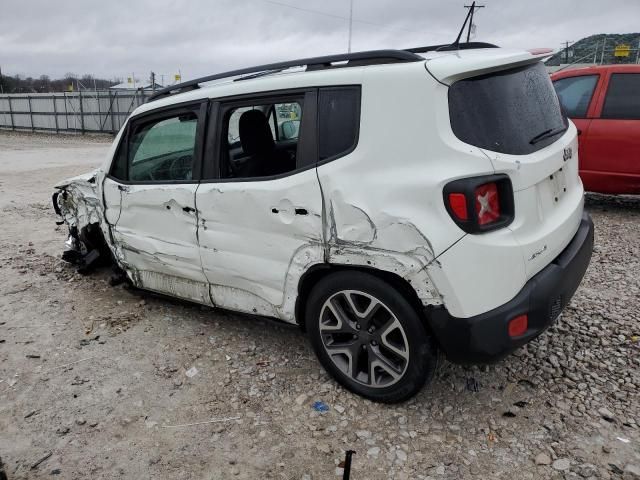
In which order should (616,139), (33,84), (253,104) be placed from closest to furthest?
(253,104), (616,139), (33,84)

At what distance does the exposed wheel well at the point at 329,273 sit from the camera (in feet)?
7.71

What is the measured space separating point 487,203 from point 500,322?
530mm

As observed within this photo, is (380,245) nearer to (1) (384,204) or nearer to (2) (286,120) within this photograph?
(1) (384,204)

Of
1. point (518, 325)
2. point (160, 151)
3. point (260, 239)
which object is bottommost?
point (518, 325)

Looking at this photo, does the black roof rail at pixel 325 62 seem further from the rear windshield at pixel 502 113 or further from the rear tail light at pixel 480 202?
the rear tail light at pixel 480 202

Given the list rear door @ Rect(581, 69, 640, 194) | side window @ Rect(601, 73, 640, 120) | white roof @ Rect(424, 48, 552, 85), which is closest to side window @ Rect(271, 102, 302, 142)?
white roof @ Rect(424, 48, 552, 85)

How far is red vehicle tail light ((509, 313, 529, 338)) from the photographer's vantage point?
217 centimetres

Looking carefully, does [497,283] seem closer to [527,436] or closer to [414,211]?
[414,211]

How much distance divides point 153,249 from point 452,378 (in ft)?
7.18

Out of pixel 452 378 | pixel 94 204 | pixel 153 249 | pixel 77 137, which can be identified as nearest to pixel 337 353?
pixel 452 378

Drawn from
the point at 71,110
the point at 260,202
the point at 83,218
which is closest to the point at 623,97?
the point at 260,202

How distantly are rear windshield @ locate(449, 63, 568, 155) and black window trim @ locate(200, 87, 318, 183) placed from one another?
2.40ft

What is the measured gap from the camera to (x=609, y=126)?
225 inches

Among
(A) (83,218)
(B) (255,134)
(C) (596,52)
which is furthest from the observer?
(C) (596,52)
